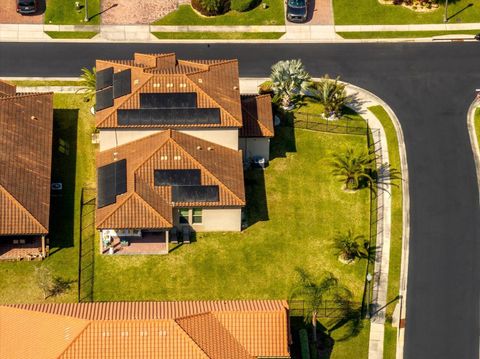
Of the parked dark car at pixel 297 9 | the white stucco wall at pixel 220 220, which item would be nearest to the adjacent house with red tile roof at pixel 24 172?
the white stucco wall at pixel 220 220

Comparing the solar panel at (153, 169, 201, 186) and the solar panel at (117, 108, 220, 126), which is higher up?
the solar panel at (117, 108, 220, 126)

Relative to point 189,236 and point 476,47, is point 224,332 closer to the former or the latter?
point 189,236

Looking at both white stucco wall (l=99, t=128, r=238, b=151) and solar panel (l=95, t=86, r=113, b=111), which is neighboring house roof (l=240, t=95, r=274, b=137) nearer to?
white stucco wall (l=99, t=128, r=238, b=151)

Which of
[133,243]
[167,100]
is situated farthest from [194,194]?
[167,100]

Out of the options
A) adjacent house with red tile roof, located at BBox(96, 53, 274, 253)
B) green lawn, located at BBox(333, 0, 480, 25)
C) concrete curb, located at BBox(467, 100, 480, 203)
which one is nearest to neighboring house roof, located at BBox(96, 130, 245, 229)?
adjacent house with red tile roof, located at BBox(96, 53, 274, 253)

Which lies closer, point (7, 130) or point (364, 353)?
point (364, 353)

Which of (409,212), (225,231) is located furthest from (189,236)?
(409,212)
